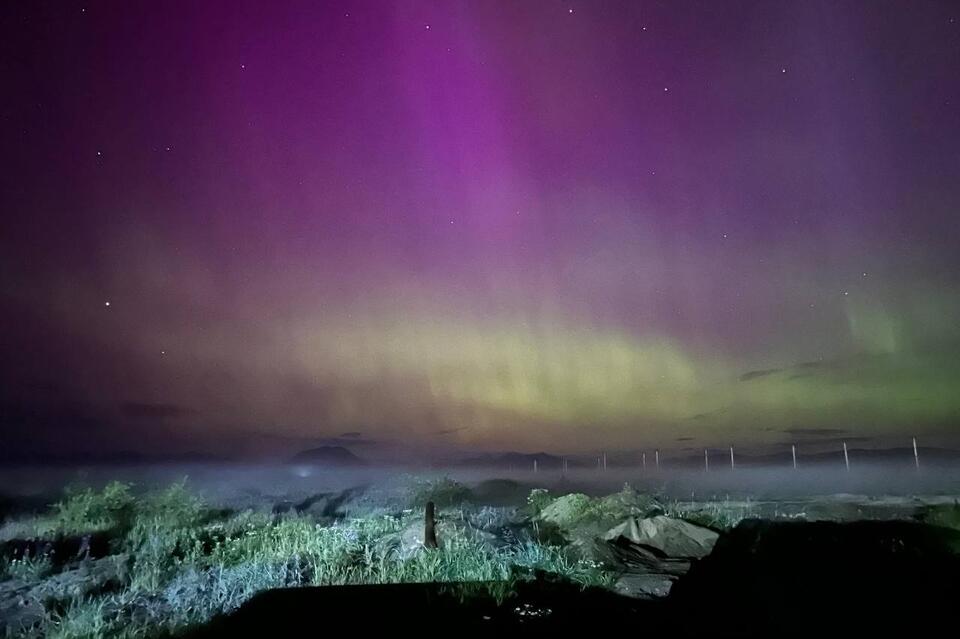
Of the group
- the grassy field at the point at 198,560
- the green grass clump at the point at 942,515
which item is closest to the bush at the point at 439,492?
the grassy field at the point at 198,560

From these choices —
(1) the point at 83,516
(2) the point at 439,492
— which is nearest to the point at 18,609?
(1) the point at 83,516

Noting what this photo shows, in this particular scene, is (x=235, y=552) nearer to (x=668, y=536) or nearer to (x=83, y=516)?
(x=83, y=516)

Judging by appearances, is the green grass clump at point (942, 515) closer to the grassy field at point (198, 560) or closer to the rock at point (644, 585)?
the rock at point (644, 585)

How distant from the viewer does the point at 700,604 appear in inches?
466

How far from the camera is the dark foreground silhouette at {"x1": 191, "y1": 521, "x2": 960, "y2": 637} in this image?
9.66 metres

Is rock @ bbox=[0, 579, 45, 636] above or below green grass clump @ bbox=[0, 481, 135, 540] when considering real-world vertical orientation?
below

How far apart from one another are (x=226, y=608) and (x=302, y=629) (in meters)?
1.79

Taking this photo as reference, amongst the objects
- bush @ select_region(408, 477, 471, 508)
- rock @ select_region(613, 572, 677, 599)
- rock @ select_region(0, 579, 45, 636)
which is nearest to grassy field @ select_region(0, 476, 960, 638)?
rock @ select_region(0, 579, 45, 636)

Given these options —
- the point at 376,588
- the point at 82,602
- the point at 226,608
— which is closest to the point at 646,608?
the point at 376,588

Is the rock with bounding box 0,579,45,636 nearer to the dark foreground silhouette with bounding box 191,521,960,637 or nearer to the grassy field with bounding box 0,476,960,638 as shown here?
the grassy field with bounding box 0,476,960,638

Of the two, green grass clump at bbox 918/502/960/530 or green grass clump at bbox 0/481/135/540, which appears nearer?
green grass clump at bbox 0/481/135/540

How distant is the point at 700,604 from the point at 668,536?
5.37m

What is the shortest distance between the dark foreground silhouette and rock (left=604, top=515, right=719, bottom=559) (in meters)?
Result: 1.01

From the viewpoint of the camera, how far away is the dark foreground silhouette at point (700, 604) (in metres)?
9.66
